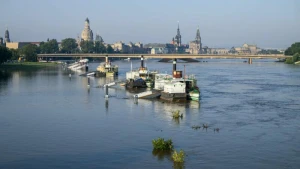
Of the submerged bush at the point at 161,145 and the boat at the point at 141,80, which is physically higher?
the boat at the point at 141,80

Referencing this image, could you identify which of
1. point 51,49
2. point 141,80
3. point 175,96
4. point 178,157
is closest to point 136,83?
point 141,80

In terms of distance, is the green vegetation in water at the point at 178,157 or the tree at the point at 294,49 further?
the tree at the point at 294,49

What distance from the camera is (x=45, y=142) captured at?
2198cm

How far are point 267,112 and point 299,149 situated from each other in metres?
10.9

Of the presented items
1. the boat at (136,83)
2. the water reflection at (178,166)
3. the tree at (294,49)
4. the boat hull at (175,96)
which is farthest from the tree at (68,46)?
the water reflection at (178,166)

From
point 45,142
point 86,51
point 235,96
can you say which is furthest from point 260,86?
point 86,51

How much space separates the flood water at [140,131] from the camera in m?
19.1

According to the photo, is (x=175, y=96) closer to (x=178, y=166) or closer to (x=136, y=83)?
(x=136, y=83)

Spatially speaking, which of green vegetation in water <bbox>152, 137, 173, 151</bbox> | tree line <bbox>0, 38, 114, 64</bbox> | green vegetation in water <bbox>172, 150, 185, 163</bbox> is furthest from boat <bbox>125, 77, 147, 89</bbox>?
tree line <bbox>0, 38, 114, 64</bbox>

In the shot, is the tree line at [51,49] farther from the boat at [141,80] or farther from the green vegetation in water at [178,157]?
the green vegetation in water at [178,157]

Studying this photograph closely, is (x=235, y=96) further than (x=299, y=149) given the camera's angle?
Yes

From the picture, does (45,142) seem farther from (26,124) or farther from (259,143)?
(259,143)

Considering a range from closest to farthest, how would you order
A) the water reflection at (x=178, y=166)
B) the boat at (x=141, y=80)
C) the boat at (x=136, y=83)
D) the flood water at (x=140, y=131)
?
the water reflection at (x=178, y=166), the flood water at (x=140, y=131), the boat at (x=136, y=83), the boat at (x=141, y=80)

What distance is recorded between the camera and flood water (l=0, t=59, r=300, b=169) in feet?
62.7
